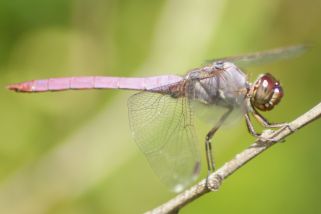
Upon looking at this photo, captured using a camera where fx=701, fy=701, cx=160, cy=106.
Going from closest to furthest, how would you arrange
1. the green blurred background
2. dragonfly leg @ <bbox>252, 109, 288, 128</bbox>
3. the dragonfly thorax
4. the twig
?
the twig
dragonfly leg @ <bbox>252, 109, 288, 128</bbox>
the dragonfly thorax
the green blurred background

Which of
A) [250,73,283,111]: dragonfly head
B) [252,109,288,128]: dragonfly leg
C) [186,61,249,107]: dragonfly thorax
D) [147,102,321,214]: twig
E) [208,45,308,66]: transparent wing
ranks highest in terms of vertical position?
[208,45,308,66]: transparent wing

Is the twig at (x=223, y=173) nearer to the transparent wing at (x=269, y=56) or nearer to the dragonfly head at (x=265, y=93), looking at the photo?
the dragonfly head at (x=265, y=93)

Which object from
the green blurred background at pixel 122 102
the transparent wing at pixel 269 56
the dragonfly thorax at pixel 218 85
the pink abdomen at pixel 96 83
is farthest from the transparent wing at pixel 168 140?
the green blurred background at pixel 122 102

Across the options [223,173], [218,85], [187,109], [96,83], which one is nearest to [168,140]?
[187,109]

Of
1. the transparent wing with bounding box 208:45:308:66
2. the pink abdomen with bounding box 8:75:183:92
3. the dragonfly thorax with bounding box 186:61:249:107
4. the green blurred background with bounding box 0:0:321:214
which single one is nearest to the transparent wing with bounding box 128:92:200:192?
the dragonfly thorax with bounding box 186:61:249:107

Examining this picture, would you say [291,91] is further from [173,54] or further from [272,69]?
[173,54]

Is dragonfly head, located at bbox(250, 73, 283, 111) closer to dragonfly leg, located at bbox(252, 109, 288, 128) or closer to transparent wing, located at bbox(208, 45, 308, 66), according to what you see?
dragonfly leg, located at bbox(252, 109, 288, 128)
